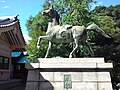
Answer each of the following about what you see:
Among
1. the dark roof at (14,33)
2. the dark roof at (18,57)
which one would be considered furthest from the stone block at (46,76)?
the dark roof at (18,57)

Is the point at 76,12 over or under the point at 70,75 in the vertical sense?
over

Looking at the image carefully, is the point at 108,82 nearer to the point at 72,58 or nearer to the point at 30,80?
the point at 72,58

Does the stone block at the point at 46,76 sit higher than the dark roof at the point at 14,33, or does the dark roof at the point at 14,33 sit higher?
the dark roof at the point at 14,33

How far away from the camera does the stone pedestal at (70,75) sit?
7773 millimetres

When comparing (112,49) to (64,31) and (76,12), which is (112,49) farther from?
(64,31)

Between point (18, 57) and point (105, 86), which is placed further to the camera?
point (18, 57)

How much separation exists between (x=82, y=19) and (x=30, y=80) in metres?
8.54

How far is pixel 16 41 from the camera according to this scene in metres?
16.1

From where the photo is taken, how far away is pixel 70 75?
790 cm

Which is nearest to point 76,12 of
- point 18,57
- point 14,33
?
point 14,33

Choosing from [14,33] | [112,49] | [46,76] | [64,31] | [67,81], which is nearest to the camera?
[67,81]

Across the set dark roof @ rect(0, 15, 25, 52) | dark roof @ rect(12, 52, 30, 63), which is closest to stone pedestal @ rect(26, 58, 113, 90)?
dark roof @ rect(0, 15, 25, 52)

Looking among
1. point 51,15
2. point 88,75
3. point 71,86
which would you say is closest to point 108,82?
point 88,75

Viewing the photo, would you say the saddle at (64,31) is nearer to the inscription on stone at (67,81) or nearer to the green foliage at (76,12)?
the inscription on stone at (67,81)
